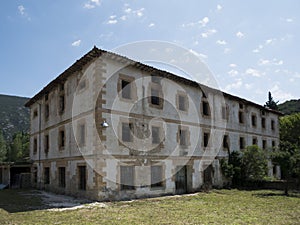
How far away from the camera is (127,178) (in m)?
15.1

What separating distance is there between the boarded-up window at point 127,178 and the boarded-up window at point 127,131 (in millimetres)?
1538

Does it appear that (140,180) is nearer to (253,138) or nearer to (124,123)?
(124,123)

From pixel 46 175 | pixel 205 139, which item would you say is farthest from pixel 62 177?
pixel 205 139

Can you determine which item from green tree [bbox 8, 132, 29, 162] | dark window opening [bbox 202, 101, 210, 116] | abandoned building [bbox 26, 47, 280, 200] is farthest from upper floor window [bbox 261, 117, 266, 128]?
green tree [bbox 8, 132, 29, 162]

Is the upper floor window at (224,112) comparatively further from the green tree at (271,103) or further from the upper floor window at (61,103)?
the green tree at (271,103)

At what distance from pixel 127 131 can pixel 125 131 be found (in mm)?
145

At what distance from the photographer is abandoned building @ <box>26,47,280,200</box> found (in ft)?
48.2

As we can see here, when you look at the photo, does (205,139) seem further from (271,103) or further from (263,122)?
(271,103)

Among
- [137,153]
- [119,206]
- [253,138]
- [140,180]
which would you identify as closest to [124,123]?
[137,153]

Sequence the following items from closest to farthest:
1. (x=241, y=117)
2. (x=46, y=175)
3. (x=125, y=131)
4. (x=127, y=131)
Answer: (x=125, y=131) < (x=127, y=131) < (x=46, y=175) < (x=241, y=117)

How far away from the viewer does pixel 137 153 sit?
15734 millimetres

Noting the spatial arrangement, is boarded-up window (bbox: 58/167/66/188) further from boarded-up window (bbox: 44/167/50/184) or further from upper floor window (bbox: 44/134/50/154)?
upper floor window (bbox: 44/134/50/154)

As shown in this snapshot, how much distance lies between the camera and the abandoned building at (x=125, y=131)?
Answer: 14688mm

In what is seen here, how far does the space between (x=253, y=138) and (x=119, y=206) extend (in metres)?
18.3
